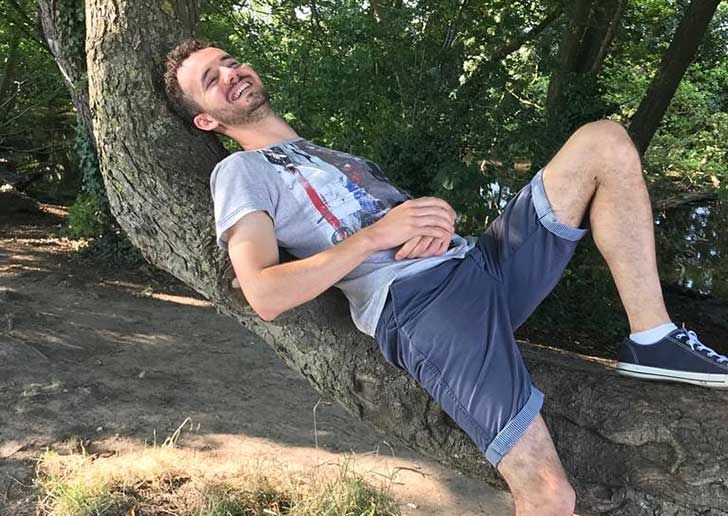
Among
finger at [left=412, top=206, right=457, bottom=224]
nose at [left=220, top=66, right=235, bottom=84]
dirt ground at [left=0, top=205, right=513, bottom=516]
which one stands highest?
nose at [left=220, top=66, right=235, bottom=84]

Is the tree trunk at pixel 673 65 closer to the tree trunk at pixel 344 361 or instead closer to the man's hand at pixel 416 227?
the tree trunk at pixel 344 361

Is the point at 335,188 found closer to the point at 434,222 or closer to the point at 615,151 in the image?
the point at 434,222

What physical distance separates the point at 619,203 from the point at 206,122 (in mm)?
1497

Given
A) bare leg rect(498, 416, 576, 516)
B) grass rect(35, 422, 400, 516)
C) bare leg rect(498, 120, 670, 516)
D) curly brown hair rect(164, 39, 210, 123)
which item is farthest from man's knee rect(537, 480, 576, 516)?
grass rect(35, 422, 400, 516)

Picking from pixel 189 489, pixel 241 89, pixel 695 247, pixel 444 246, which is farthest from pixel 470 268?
pixel 695 247

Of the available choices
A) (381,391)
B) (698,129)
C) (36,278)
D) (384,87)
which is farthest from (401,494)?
(698,129)

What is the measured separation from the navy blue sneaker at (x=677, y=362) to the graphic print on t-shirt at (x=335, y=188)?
934 mm

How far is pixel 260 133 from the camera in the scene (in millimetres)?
2539

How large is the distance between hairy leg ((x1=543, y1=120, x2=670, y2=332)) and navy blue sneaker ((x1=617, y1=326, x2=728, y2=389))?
3.0 inches

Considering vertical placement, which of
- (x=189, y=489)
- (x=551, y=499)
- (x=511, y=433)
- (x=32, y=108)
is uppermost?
(x=32, y=108)

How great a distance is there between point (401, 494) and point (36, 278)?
249 inches

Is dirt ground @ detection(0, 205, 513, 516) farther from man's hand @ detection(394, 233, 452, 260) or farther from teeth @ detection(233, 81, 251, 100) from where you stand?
teeth @ detection(233, 81, 251, 100)

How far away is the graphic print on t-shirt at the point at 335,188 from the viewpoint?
2299 millimetres

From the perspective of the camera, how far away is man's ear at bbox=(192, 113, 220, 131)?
258 centimetres
